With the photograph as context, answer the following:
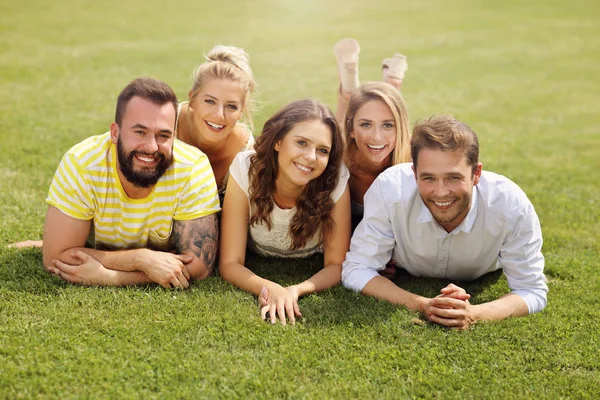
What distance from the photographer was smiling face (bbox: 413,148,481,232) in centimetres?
460

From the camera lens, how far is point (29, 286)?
5.05 m

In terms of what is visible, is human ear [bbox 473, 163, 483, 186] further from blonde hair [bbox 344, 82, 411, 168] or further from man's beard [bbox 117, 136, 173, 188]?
man's beard [bbox 117, 136, 173, 188]

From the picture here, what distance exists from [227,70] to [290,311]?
2.48 m

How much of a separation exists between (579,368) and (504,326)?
23.3 inches

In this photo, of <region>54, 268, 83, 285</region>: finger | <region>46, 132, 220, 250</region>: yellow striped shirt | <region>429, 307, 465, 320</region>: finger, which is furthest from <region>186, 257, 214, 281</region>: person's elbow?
<region>429, 307, 465, 320</region>: finger

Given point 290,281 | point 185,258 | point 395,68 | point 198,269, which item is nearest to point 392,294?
point 290,281

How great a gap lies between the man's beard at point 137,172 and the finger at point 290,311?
1425mm

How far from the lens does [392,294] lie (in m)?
5.05

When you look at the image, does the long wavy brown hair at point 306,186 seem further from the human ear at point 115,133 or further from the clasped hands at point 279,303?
the human ear at point 115,133

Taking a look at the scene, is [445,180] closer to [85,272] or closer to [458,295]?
[458,295]

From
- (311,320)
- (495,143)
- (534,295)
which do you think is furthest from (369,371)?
(495,143)

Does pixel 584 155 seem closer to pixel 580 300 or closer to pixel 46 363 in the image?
pixel 580 300

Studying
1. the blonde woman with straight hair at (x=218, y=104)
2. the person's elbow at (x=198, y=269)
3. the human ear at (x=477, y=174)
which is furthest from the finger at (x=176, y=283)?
the human ear at (x=477, y=174)

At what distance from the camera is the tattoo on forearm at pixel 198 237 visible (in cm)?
529
